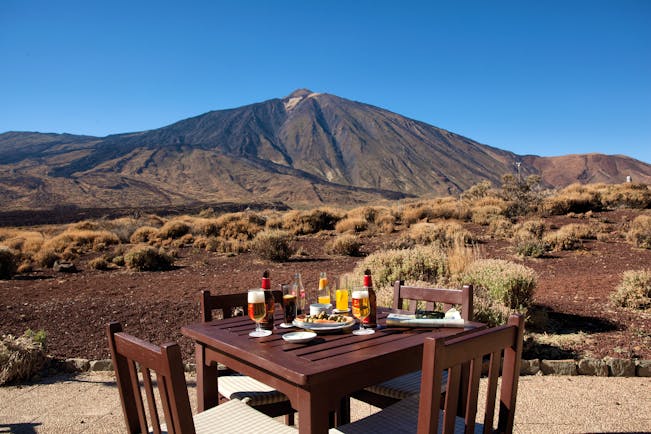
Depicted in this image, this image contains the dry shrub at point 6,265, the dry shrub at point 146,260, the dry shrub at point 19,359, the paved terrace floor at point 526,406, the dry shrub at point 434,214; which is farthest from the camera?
the dry shrub at point 434,214

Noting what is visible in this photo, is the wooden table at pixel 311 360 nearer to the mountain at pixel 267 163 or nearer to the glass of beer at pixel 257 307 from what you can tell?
the glass of beer at pixel 257 307

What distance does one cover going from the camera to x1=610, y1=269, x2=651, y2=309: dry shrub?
6746mm

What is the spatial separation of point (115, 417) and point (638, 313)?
20.5 feet

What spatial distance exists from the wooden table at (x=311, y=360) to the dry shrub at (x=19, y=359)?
9.70ft

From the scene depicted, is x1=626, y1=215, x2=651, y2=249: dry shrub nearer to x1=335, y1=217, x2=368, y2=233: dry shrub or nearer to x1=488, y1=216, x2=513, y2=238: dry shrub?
x1=488, y1=216, x2=513, y2=238: dry shrub

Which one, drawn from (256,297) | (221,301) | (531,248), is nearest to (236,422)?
(256,297)

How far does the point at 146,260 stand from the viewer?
1260 cm

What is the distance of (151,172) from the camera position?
111 meters

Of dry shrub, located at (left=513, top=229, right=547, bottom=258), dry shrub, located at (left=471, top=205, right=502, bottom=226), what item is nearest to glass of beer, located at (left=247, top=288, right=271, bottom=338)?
dry shrub, located at (left=513, top=229, right=547, bottom=258)

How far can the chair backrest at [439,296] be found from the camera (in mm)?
3312

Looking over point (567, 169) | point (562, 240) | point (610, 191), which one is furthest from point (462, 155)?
point (562, 240)

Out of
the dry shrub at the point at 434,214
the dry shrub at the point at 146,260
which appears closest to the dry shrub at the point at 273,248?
the dry shrub at the point at 146,260

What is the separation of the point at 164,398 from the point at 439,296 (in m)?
2.11

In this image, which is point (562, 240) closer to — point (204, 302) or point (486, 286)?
point (486, 286)
